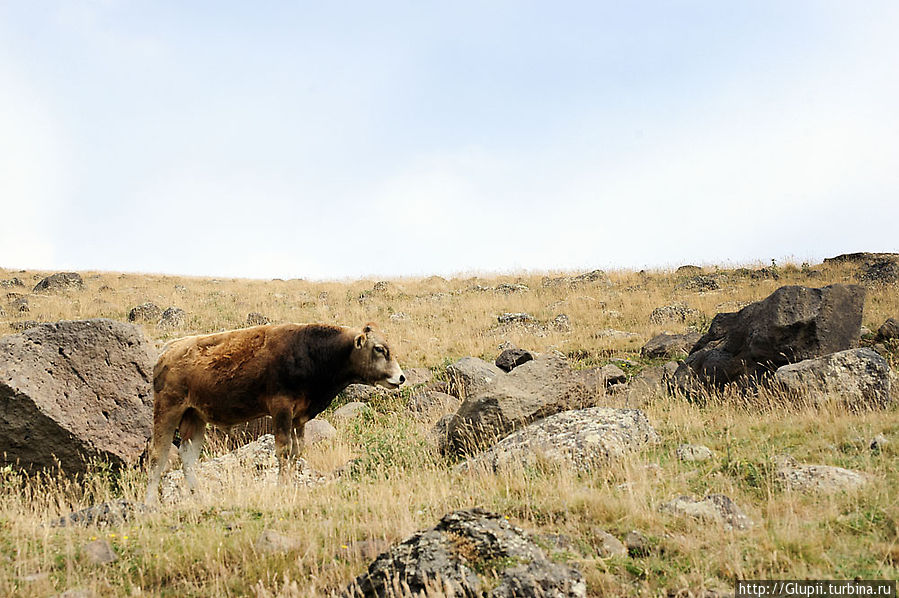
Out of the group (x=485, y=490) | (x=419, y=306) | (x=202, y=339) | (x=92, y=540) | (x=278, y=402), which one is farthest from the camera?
(x=419, y=306)

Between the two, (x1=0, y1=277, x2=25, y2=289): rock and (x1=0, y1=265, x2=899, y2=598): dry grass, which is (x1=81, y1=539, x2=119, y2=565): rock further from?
(x1=0, y1=277, x2=25, y2=289): rock

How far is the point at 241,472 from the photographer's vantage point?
399 inches

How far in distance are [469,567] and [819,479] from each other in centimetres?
399

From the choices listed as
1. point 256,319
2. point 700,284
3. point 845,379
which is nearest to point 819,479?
point 845,379

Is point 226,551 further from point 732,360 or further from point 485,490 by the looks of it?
point 732,360

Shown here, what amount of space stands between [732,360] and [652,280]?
18.3 meters

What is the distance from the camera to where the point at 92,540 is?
20.4 feet

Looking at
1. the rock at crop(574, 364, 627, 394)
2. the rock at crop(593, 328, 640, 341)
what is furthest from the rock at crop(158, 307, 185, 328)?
the rock at crop(574, 364, 627, 394)

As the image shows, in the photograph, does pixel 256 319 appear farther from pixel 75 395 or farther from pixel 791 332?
pixel 791 332

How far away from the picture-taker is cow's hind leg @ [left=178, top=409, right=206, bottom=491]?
9.82 m

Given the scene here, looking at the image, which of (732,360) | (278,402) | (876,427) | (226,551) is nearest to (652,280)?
(732,360)

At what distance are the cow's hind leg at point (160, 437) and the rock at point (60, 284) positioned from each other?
26784 mm

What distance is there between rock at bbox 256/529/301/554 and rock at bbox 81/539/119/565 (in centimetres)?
121

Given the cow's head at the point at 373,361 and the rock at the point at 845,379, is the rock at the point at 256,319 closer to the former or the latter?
the cow's head at the point at 373,361
